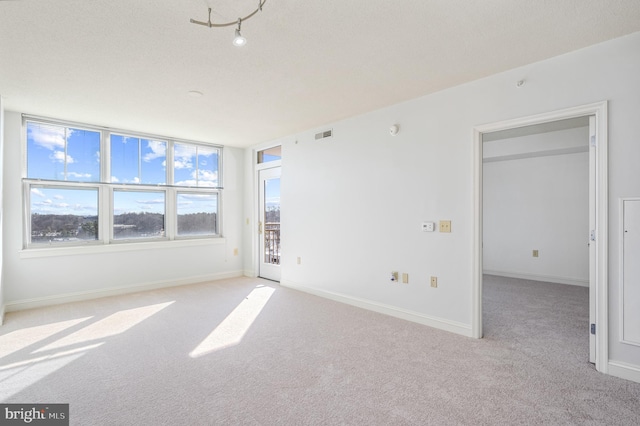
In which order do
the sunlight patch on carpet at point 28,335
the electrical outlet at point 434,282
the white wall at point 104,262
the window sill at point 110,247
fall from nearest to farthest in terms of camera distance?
the sunlight patch on carpet at point 28,335, the electrical outlet at point 434,282, the white wall at point 104,262, the window sill at point 110,247

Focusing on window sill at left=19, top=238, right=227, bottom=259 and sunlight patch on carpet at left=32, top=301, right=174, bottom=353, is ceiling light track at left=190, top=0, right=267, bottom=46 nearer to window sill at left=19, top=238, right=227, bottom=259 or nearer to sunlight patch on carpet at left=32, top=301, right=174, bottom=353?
sunlight patch on carpet at left=32, top=301, right=174, bottom=353

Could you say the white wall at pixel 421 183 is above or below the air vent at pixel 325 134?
below

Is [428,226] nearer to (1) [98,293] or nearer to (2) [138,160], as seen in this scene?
(2) [138,160]

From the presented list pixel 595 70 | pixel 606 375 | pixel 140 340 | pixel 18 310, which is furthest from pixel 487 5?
pixel 18 310

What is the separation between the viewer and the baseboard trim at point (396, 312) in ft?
10.8

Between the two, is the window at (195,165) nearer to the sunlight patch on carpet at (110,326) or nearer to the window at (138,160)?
the window at (138,160)

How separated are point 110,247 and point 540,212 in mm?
7143

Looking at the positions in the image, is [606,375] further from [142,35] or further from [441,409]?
[142,35]

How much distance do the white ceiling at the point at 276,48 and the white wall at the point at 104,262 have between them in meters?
1.30

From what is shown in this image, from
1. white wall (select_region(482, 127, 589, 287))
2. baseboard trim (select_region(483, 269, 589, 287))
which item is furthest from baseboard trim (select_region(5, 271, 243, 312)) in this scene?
baseboard trim (select_region(483, 269, 589, 287))

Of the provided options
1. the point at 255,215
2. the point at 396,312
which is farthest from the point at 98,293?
the point at 396,312

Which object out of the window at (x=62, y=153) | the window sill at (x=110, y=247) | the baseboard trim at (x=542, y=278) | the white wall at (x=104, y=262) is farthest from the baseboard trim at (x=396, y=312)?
the window at (x=62, y=153)

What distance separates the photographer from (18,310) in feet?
13.4

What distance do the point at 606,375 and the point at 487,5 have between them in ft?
9.11
